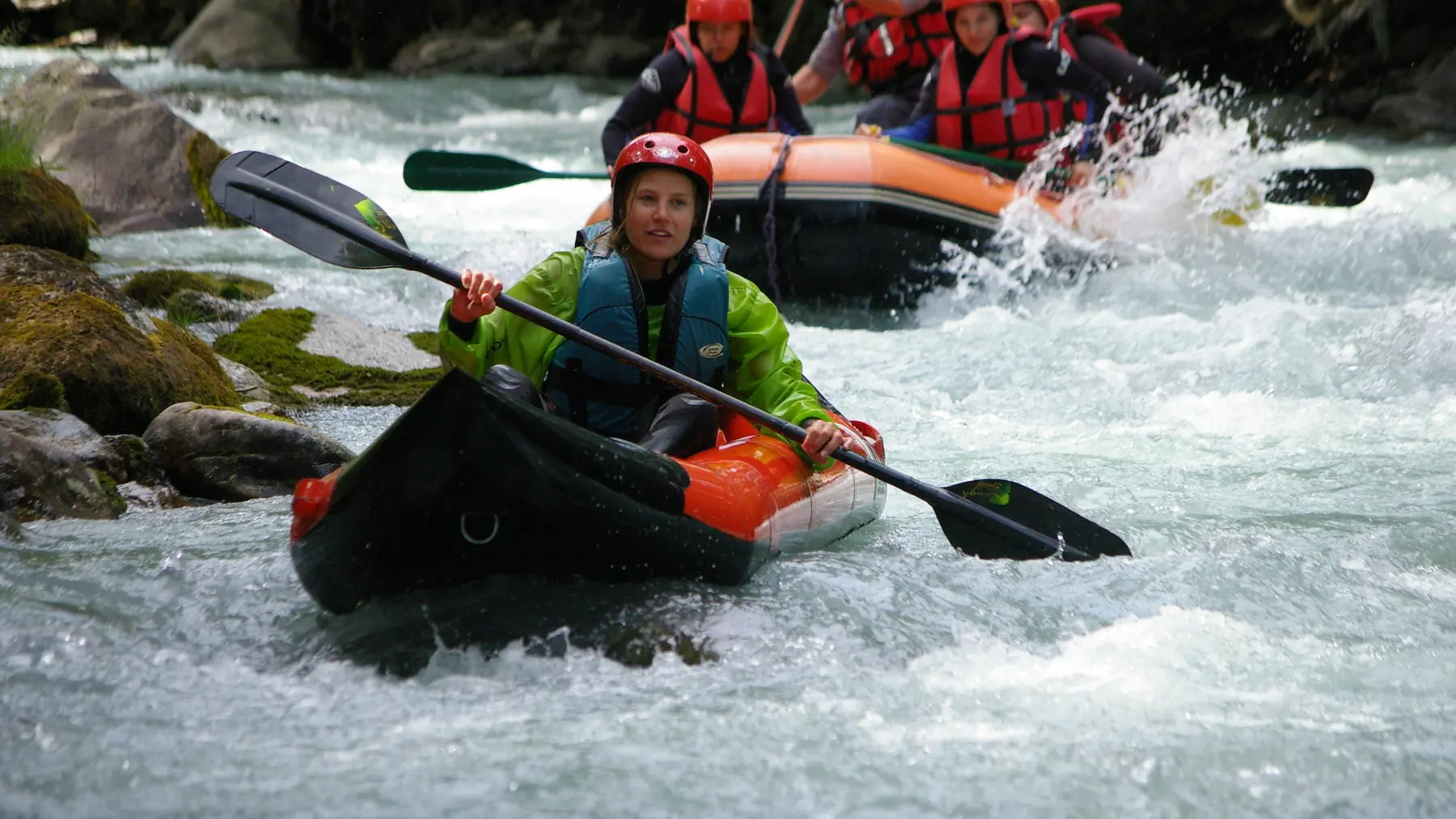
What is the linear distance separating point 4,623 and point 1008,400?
11.3ft

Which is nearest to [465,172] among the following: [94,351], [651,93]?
[651,93]

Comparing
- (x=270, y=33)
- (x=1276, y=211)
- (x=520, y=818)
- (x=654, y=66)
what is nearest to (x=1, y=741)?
(x=520, y=818)

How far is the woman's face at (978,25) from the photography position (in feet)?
22.2

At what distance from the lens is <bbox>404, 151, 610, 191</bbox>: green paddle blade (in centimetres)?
703

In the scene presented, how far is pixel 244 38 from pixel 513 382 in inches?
590

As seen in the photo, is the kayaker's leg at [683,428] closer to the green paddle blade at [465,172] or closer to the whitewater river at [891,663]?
the whitewater river at [891,663]

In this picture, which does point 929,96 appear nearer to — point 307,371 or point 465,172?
point 465,172

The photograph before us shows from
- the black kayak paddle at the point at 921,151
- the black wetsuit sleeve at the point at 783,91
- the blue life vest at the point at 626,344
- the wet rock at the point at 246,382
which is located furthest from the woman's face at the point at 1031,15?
the blue life vest at the point at 626,344

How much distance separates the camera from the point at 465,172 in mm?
7148

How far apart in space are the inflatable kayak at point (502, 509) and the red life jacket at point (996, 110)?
4.40m

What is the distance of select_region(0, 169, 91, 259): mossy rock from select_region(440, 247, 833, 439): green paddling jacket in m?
2.17

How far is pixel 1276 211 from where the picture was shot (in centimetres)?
858

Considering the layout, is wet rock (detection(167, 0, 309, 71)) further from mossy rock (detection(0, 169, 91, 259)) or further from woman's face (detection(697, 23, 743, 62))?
mossy rock (detection(0, 169, 91, 259))

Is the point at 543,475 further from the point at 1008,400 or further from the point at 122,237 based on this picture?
the point at 122,237
